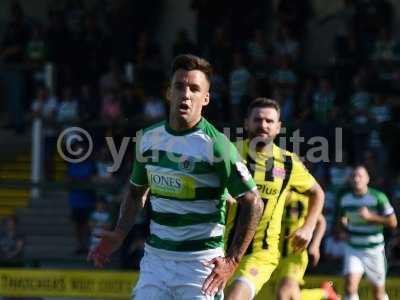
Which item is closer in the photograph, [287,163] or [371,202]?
[287,163]

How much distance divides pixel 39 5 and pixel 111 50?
3.21 m

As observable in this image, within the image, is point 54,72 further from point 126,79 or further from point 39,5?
point 39,5

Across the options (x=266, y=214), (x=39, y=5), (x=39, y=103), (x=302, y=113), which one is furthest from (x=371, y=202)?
(x=39, y=5)

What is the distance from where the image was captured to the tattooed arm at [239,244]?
682 centimetres

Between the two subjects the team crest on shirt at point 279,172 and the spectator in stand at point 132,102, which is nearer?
the team crest on shirt at point 279,172

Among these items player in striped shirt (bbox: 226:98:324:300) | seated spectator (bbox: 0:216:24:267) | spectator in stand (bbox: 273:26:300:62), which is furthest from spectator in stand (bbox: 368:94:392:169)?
player in striped shirt (bbox: 226:98:324:300)

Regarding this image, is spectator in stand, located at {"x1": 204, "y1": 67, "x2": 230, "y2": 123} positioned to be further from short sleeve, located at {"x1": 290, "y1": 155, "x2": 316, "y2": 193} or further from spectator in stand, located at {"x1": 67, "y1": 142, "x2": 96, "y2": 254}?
short sleeve, located at {"x1": 290, "y1": 155, "x2": 316, "y2": 193}

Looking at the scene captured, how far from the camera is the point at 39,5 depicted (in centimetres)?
2180

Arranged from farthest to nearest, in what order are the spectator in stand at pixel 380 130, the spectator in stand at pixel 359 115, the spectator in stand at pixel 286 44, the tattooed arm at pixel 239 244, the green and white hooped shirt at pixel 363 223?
the spectator in stand at pixel 286 44, the spectator in stand at pixel 359 115, the spectator in stand at pixel 380 130, the green and white hooped shirt at pixel 363 223, the tattooed arm at pixel 239 244

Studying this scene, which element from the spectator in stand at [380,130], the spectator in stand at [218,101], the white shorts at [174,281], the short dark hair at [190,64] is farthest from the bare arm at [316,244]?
the spectator in stand at [218,101]

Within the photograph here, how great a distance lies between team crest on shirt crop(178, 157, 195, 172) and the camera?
7.05 m

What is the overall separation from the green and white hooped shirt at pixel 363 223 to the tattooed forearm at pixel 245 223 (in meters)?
6.14

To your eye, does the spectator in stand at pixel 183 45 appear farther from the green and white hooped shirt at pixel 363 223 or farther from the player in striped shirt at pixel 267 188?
the player in striped shirt at pixel 267 188

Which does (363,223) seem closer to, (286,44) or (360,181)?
(360,181)
